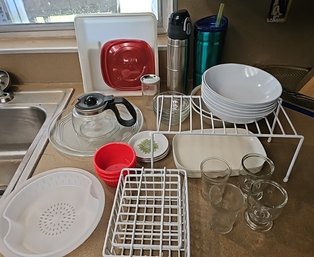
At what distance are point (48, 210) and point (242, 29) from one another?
0.85 metres

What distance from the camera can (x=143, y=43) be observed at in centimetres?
96

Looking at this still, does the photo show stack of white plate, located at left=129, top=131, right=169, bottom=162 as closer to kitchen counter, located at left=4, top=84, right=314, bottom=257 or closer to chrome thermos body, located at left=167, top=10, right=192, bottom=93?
kitchen counter, located at left=4, top=84, right=314, bottom=257

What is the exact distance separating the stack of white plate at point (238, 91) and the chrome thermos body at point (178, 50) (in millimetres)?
194

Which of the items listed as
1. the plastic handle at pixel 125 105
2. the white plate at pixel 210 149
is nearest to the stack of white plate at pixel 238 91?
the white plate at pixel 210 149

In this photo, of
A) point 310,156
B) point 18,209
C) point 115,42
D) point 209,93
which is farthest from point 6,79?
point 310,156

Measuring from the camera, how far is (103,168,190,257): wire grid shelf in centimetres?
52

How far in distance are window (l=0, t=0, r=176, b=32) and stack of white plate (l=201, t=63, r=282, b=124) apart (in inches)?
16.8

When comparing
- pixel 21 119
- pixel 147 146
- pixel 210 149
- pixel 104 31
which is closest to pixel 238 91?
pixel 210 149

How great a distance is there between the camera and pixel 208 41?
2.96 ft

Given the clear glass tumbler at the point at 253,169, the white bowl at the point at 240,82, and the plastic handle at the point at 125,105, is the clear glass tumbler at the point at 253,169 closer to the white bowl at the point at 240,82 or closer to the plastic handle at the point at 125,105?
the white bowl at the point at 240,82

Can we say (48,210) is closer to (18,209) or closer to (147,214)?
(18,209)

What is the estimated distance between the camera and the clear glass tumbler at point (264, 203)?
58 cm

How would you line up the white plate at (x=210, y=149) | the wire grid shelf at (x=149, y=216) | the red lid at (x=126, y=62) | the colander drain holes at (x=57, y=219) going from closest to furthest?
the wire grid shelf at (x=149, y=216), the colander drain holes at (x=57, y=219), the white plate at (x=210, y=149), the red lid at (x=126, y=62)

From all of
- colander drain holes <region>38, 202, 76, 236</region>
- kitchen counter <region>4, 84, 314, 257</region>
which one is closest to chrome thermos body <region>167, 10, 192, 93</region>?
kitchen counter <region>4, 84, 314, 257</region>
